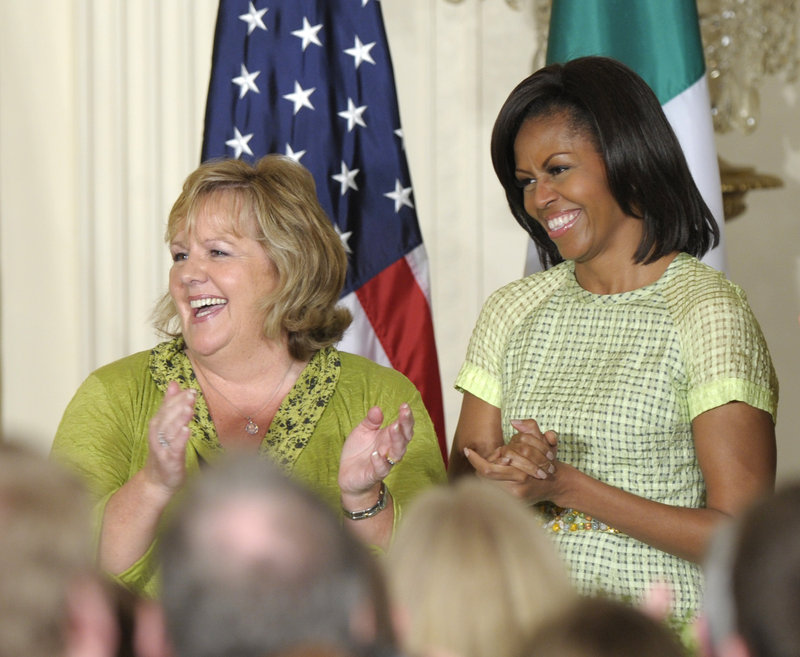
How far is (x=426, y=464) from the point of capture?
8.62 ft

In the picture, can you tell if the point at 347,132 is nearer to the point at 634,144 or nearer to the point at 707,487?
the point at 634,144

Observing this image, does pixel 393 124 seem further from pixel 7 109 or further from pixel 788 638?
pixel 788 638

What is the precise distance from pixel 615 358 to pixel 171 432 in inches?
36.8

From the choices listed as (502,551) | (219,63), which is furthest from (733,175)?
(502,551)

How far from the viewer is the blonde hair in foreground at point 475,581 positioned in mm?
1115

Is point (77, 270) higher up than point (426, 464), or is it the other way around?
point (77, 270)

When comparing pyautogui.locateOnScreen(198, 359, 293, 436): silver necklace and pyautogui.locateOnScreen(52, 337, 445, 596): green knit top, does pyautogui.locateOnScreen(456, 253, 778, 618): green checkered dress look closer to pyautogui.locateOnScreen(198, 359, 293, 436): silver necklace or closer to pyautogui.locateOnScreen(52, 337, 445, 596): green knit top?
pyautogui.locateOnScreen(52, 337, 445, 596): green knit top

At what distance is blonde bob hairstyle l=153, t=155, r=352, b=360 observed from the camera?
2.69 metres

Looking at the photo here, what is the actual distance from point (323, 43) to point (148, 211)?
90 cm

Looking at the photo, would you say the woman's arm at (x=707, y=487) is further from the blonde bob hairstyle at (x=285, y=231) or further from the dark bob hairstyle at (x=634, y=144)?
the blonde bob hairstyle at (x=285, y=231)

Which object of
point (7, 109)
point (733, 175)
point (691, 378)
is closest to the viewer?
point (691, 378)

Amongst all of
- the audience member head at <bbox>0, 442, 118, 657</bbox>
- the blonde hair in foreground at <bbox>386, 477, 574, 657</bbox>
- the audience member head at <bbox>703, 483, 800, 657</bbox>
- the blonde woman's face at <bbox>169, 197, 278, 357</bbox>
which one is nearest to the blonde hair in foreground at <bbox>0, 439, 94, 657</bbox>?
the audience member head at <bbox>0, 442, 118, 657</bbox>

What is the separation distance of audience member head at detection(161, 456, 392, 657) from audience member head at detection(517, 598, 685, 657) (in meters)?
0.14

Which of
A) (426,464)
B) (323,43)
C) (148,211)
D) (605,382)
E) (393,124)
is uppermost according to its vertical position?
(323,43)
